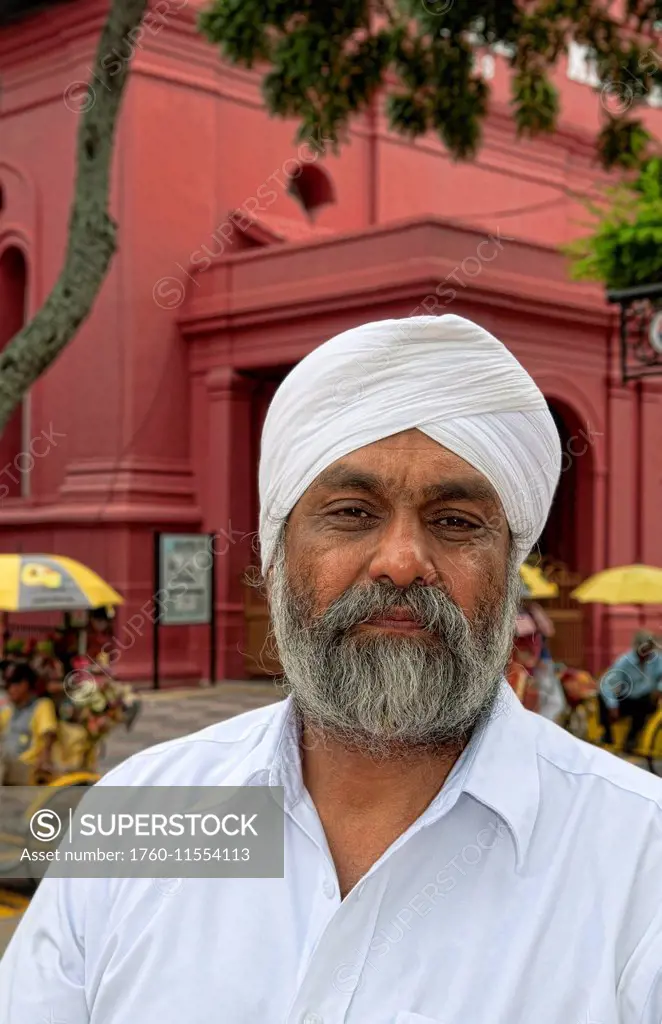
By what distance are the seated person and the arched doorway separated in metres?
9.54

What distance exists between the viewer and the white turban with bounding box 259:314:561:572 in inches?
71.2

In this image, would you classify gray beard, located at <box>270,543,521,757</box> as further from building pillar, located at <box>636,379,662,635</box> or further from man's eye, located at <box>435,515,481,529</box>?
building pillar, located at <box>636,379,662,635</box>

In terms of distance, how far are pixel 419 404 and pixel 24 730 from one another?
5.61 meters

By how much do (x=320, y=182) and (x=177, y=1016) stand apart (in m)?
17.0

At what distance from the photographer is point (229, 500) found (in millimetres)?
15641

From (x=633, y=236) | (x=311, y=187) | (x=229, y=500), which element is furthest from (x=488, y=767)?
(x=311, y=187)

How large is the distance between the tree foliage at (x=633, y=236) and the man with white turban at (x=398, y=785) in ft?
25.6

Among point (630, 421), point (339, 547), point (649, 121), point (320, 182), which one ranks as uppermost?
point (649, 121)

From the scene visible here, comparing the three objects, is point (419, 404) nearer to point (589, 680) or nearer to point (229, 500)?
point (589, 680)

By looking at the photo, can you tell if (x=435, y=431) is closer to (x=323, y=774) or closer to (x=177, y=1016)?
(x=323, y=774)

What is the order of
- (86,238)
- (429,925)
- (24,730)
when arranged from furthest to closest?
(86,238) → (24,730) → (429,925)

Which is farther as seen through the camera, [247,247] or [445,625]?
[247,247]

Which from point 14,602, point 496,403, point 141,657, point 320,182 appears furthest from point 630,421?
point 496,403

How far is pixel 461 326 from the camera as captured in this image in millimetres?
1846
